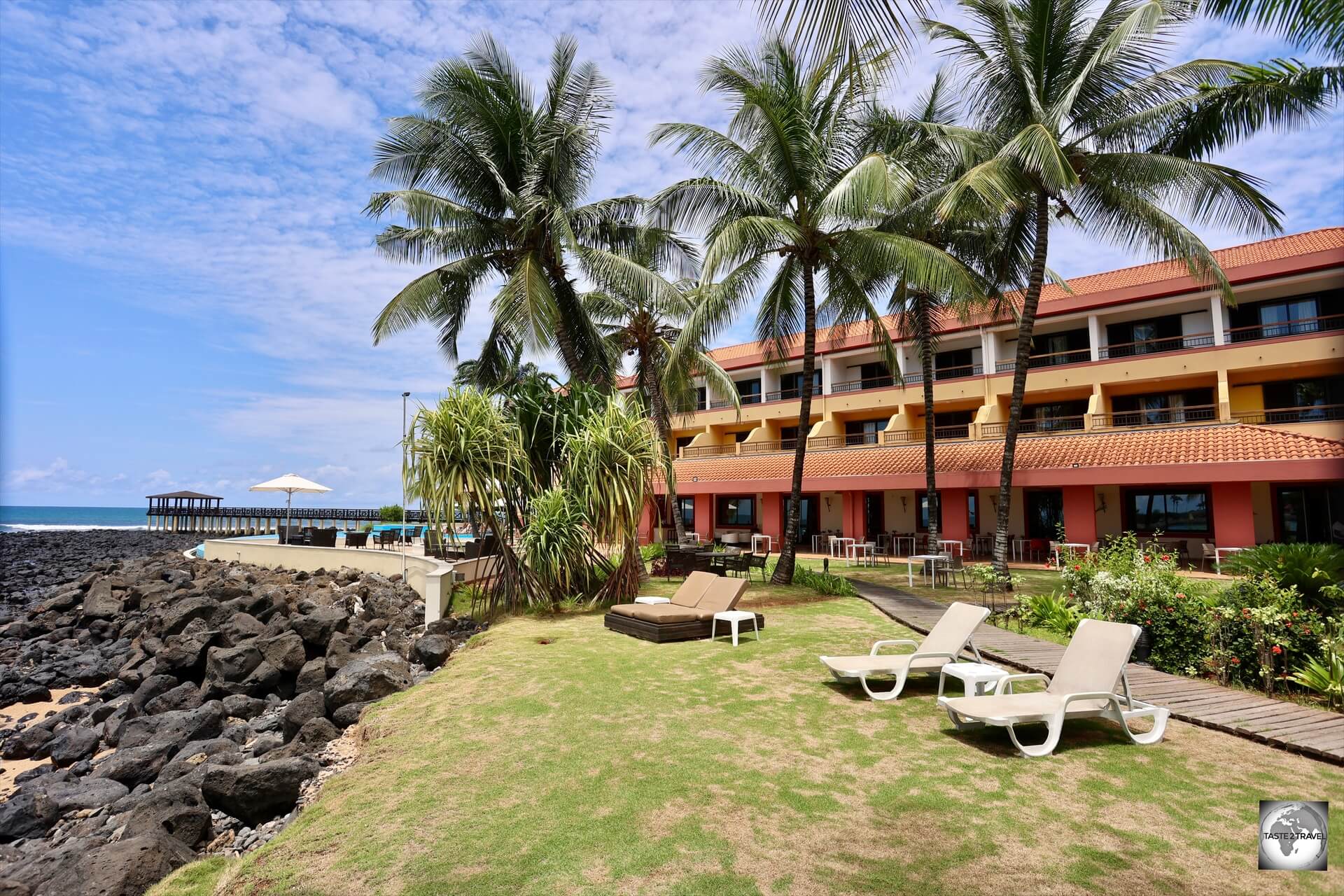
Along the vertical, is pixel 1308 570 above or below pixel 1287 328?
below

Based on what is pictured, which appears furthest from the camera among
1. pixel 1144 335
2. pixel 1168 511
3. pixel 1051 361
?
pixel 1051 361

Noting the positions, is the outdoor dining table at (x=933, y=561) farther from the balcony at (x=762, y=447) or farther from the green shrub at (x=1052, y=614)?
the balcony at (x=762, y=447)

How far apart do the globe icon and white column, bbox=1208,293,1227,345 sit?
20713mm

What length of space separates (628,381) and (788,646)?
27654mm

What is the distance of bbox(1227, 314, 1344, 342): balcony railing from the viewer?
62.7 feet

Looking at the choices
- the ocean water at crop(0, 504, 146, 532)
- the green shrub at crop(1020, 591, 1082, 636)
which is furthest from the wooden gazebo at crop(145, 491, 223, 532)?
the green shrub at crop(1020, 591, 1082, 636)

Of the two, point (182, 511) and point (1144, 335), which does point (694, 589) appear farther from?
point (182, 511)

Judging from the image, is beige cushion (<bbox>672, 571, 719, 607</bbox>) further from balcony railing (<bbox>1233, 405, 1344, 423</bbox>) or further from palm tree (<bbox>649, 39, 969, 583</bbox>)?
balcony railing (<bbox>1233, 405, 1344, 423</bbox>)

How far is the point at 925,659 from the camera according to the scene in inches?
279

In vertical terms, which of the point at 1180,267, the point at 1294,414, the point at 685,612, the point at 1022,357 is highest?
the point at 1180,267

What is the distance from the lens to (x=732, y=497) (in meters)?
33.0

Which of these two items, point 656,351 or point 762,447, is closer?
point 656,351

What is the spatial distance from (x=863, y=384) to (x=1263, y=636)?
22.5 metres

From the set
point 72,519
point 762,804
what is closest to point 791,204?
point 762,804
